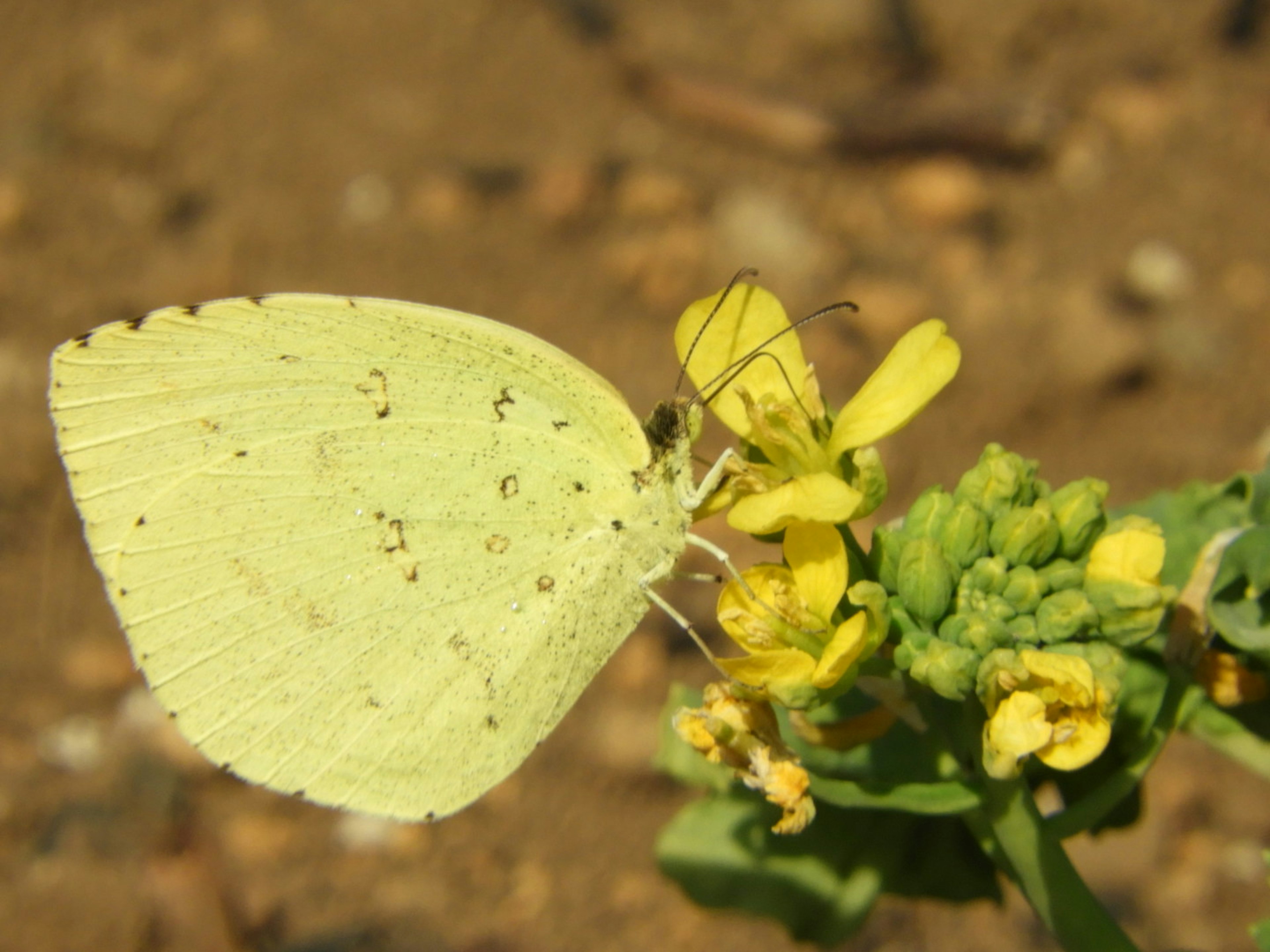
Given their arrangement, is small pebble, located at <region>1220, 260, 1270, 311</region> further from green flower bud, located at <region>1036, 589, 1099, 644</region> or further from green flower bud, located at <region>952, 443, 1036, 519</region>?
green flower bud, located at <region>1036, 589, 1099, 644</region>

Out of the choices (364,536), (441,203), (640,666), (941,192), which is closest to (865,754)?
(364,536)

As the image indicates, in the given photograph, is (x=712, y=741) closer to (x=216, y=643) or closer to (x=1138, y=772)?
(x=1138, y=772)

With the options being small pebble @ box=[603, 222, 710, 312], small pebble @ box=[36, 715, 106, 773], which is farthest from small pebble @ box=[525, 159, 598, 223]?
small pebble @ box=[36, 715, 106, 773]

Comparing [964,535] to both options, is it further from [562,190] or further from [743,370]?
[562,190]

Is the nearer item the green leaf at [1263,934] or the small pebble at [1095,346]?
the green leaf at [1263,934]

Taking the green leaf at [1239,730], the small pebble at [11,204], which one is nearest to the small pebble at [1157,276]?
the green leaf at [1239,730]

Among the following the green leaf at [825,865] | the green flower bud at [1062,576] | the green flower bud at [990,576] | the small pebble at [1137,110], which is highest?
the small pebble at [1137,110]

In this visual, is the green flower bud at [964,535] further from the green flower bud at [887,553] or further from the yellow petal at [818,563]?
the yellow petal at [818,563]

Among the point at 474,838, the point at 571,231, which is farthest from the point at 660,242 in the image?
the point at 474,838
